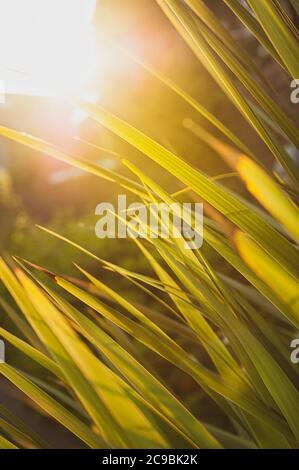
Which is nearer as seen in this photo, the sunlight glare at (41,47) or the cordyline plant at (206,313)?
the cordyline plant at (206,313)

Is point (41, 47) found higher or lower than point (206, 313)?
higher

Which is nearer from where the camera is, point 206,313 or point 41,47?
point 206,313

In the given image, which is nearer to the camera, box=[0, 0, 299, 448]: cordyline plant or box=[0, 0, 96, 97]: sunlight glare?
box=[0, 0, 299, 448]: cordyline plant

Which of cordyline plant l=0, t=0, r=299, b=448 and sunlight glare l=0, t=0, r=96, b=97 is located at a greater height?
sunlight glare l=0, t=0, r=96, b=97

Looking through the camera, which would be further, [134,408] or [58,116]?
[58,116]

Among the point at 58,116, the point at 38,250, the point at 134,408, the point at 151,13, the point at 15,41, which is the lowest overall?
the point at 134,408

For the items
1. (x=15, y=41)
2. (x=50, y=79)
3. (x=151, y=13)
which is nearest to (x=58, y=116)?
(x=151, y=13)

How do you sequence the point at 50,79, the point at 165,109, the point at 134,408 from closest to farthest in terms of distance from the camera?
the point at 134,408
the point at 50,79
the point at 165,109

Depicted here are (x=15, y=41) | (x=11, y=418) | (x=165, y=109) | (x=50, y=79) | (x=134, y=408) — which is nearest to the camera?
(x=134, y=408)

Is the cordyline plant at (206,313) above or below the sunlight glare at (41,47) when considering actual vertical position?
below

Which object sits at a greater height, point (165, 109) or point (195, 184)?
point (165, 109)

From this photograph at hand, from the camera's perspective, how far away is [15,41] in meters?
1.02
